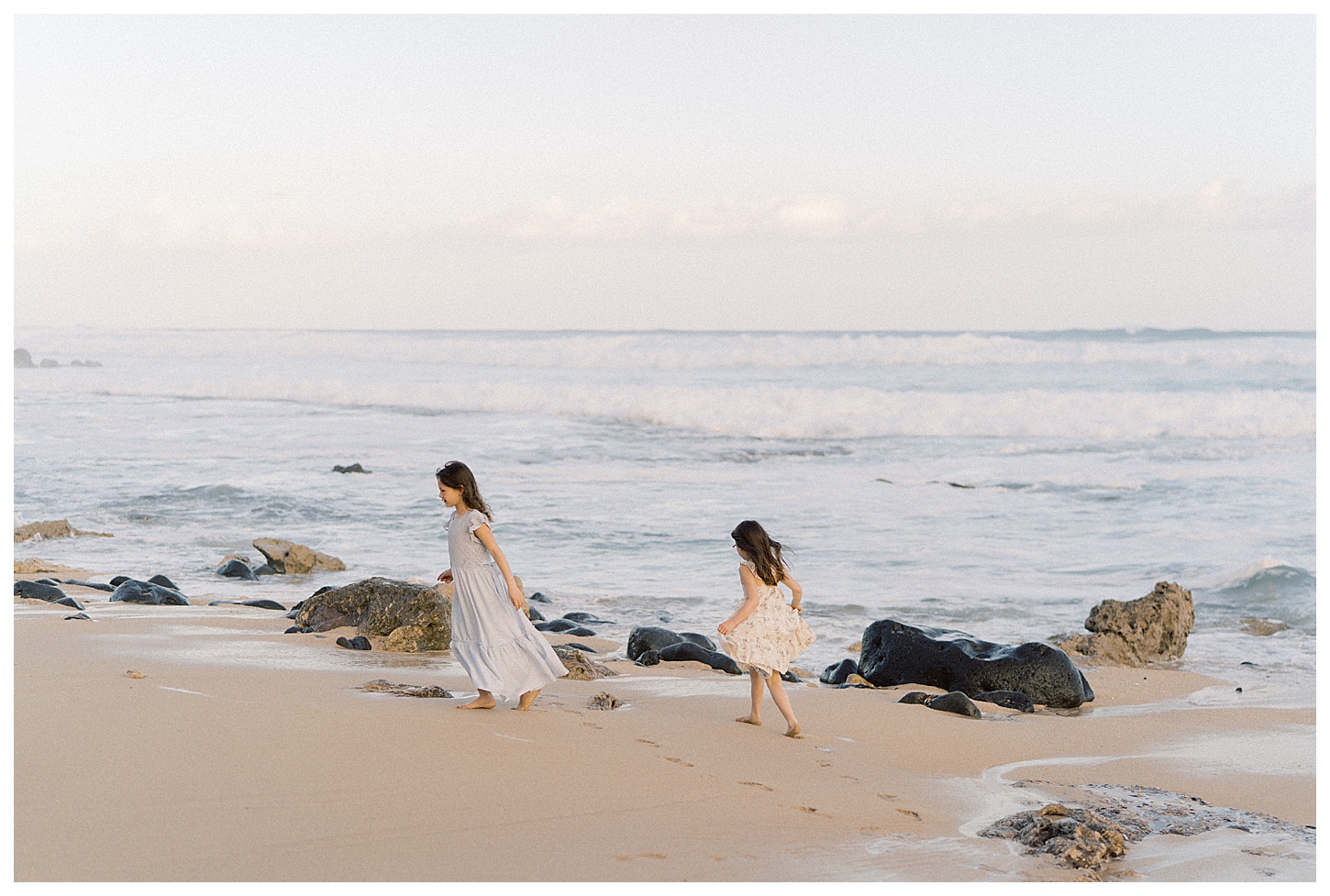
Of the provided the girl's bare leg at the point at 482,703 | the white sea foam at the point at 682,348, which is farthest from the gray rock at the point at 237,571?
the white sea foam at the point at 682,348

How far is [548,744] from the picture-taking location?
204 inches

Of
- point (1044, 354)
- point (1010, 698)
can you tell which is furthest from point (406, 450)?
point (1044, 354)

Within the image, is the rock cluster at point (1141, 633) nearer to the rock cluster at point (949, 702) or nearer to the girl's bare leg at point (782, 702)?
the rock cluster at point (949, 702)

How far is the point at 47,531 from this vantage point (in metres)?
13.5

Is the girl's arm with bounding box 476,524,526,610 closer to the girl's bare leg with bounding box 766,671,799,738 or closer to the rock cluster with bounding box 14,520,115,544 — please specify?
the girl's bare leg with bounding box 766,671,799,738

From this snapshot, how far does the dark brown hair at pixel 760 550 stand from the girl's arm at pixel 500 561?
1201 millimetres

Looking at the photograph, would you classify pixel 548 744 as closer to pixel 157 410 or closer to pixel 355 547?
pixel 355 547

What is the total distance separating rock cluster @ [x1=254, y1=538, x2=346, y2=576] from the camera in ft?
38.8

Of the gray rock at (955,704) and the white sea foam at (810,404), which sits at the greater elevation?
the white sea foam at (810,404)

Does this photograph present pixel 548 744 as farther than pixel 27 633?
No

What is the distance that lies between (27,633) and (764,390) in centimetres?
3027

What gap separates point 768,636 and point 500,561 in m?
1.52

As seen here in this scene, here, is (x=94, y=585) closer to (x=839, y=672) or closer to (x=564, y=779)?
(x=839, y=672)

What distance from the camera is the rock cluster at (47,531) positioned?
13227mm
